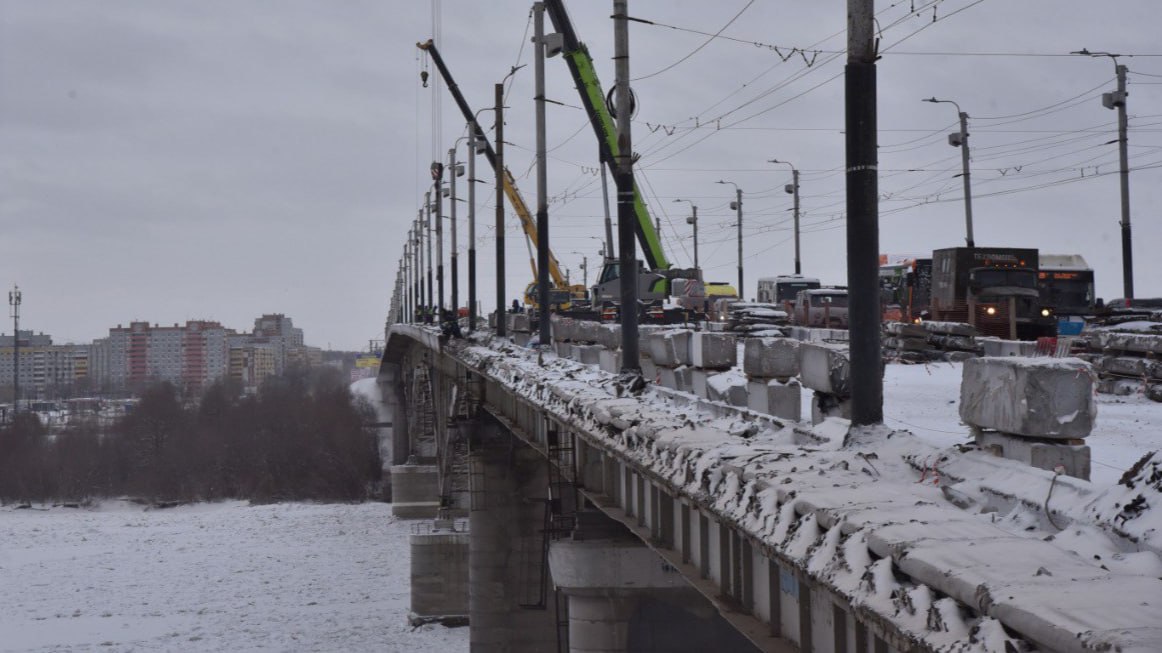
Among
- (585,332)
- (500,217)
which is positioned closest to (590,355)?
(585,332)

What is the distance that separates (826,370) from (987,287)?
1023 inches

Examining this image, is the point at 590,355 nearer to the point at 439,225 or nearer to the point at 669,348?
the point at 669,348

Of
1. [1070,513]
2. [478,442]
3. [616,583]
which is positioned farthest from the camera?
[478,442]

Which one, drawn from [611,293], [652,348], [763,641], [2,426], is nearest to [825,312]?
[611,293]

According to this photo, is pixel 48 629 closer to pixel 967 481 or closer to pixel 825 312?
pixel 825 312

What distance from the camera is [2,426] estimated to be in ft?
490

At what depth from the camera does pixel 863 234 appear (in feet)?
31.8

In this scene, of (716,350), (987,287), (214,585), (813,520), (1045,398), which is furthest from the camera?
(214,585)

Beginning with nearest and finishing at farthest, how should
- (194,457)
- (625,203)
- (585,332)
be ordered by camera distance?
(625,203) < (585,332) < (194,457)

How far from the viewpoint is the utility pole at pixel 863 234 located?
9.66 metres

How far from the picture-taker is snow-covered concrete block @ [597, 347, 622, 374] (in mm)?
20250

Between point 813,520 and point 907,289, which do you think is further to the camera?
point 907,289

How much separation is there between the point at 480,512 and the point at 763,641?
97.6ft

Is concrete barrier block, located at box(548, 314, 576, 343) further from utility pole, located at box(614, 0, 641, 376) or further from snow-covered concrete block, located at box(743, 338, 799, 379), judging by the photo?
snow-covered concrete block, located at box(743, 338, 799, 379)
